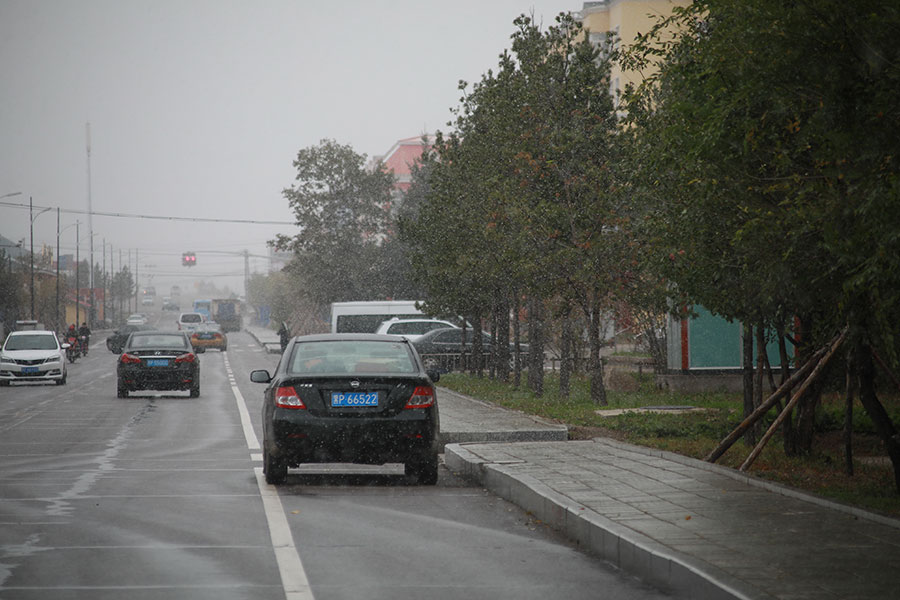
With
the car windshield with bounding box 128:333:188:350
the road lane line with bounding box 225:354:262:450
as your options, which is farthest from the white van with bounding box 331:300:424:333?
the car windshield with bounding box 128:333:188:350

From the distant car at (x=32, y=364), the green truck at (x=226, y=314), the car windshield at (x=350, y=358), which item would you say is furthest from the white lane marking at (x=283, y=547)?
the green truck at (x=226, y=314)

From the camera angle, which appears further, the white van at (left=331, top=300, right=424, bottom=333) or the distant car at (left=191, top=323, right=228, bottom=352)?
the distant car at (left=191, top=323, right=228, bottom=352)

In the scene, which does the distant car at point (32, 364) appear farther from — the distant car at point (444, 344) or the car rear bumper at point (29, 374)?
the distant car at point (444, 344)

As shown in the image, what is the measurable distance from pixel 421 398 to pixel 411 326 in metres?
30.5

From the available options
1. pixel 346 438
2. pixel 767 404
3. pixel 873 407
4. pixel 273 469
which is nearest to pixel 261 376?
pixel 273 469

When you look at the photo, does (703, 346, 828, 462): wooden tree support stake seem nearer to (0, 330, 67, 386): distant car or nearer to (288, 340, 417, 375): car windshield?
(288, 340, 417, 375): car windshield

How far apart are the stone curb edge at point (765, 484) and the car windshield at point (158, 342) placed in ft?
54.6

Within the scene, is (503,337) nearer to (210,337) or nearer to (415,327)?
(415,327)

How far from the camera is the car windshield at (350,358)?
12273 mm

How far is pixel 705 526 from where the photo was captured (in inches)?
330

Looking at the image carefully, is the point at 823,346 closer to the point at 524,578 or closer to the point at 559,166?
the point at 524,578

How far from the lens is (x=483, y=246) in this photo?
28.6 meters

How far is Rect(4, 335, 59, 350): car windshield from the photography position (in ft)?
121

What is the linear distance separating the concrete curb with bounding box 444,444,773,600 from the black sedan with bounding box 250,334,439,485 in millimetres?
859
